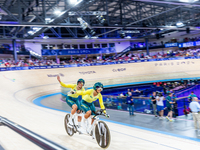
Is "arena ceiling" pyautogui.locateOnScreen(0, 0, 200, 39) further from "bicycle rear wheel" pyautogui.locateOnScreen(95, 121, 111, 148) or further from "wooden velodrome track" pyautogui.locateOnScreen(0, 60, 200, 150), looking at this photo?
"bicycle rear wheel" pyautogui.locateOnScreen(95, 121, 111, 148)

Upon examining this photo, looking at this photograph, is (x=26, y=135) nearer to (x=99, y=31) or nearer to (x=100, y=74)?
(x=100, y=74)

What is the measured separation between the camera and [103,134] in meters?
3.22

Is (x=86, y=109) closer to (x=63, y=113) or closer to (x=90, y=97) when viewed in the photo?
(x=90, y=97)

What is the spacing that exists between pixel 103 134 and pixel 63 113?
5125 millimetres

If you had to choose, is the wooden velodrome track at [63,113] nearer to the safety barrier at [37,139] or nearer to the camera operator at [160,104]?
the safety barrier at [37,139]

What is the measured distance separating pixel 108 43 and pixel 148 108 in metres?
30.1

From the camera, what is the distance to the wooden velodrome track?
3.82 metres

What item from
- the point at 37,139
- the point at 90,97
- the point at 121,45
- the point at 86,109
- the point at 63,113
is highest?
the point at 121,45

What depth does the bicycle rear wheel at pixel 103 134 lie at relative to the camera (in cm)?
314

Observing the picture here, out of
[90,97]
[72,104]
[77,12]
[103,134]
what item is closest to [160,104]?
[72,104]

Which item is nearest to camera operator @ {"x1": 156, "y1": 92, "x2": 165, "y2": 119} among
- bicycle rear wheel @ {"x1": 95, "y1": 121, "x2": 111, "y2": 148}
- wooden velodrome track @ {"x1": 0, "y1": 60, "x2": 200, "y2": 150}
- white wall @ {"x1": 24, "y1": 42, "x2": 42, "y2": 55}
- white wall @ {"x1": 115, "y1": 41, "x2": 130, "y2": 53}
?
wooden velodrome track @ {"x1": 0, "y1": 60, "x2": 200, "y2": 150}

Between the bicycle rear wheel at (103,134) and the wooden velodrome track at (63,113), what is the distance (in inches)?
12.5

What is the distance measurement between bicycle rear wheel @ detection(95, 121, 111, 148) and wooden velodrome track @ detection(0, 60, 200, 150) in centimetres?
32

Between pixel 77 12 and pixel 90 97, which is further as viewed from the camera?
pixel 77 12
